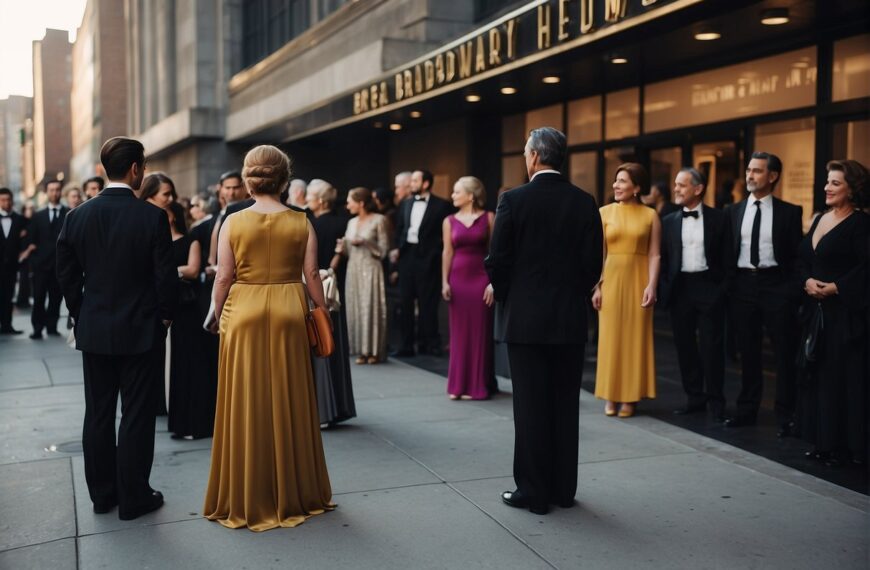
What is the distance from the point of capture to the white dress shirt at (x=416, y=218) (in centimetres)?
1117

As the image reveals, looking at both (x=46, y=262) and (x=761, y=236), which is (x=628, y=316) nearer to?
(x=761, y=236)

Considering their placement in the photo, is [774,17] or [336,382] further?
[774,17]

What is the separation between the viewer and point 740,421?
23.7 feet

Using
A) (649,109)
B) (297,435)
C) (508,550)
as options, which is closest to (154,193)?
(297,435)

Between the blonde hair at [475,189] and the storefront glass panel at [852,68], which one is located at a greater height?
the storefront glass panel at [852,68]

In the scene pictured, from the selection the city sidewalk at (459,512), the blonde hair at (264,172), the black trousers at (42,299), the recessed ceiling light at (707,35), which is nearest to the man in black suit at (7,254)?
the black trousers at (42,299)

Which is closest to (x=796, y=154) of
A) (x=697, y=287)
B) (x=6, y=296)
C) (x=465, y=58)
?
(x=697, y=287)

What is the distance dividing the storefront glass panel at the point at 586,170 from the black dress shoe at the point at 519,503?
10.4m

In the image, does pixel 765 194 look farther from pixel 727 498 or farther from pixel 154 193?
pixel 154 193

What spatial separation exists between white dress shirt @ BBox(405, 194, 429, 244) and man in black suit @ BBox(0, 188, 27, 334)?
246 inches

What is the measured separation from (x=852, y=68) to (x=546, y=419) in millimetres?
6765

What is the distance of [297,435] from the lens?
4.89 m

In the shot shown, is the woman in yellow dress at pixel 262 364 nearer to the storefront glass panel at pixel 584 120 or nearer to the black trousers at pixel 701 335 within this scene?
the black trousers at pixel 701 335

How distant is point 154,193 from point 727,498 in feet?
14.0
